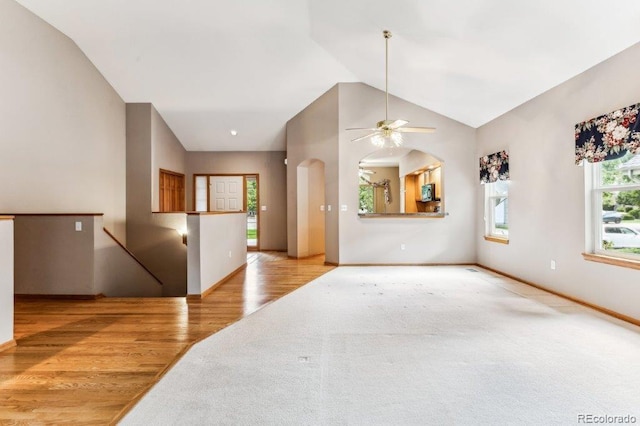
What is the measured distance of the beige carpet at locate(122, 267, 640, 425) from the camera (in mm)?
1909

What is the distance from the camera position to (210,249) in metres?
4.73

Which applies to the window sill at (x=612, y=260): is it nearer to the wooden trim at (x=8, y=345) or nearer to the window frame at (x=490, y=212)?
the window frame at (x=490, y=212)

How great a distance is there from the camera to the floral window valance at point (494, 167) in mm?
5508

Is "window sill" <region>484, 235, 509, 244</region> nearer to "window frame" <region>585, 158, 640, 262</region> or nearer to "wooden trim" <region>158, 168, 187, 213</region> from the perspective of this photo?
"window frame" <region>585, 158, 640, 262</region>

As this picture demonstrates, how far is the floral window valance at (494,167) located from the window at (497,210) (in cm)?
14

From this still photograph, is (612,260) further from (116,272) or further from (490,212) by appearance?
(116,272)

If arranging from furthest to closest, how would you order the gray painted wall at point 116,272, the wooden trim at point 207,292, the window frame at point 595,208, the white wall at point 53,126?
the gray painted wall at point 116,272 → the white wall at point 53,126 → the wooden trim at point 207,292 → the window frame at point 595,208

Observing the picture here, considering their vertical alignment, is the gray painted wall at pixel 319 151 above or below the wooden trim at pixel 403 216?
above

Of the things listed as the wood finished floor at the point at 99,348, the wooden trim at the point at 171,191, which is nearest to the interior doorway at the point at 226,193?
the wooden trim at the point at 171,191

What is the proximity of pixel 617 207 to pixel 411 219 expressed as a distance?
10.8 feet

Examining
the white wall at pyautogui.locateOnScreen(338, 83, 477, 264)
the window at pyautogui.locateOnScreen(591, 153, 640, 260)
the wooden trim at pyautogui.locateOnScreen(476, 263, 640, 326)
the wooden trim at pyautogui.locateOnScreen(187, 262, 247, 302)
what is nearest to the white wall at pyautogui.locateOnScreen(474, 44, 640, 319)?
the wooden trim at pyautogui.locateOnScreen(476, 263, 640, 326)

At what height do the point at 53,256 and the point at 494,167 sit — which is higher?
the point at 494,167

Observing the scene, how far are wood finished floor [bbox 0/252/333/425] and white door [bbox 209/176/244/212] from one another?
4.38 metres

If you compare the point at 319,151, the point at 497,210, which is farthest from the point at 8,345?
the point at 497,210
